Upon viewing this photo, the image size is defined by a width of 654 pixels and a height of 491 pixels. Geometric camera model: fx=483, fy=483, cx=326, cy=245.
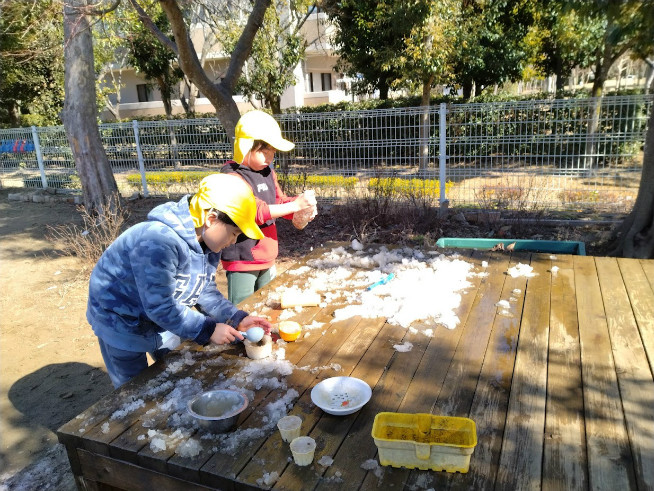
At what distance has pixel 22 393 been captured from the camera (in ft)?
11.2

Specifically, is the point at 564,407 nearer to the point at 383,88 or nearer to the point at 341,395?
the point at 341,395

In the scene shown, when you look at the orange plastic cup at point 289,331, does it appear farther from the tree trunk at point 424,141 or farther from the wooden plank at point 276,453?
the tree trunk at point 424,141

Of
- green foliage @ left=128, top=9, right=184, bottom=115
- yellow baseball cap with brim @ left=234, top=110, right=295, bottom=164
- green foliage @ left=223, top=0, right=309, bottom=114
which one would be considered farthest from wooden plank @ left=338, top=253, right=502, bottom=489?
green foliage @ left=128, top=9, right=184, bottom=115

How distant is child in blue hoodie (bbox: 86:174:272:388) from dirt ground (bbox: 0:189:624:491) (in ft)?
3.62

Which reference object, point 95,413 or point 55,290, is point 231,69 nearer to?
point 55,290

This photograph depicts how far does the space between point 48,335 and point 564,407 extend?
4166 millimetres

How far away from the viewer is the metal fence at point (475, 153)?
5.87m

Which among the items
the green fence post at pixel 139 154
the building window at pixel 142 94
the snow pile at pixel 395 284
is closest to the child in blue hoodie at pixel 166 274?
the snow pile at pixel 395 284

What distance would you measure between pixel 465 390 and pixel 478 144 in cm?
518

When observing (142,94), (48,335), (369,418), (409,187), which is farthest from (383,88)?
(142,94)

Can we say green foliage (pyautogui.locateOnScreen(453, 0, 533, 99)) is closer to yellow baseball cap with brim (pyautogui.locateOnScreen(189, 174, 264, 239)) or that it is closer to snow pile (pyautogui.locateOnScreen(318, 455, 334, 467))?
yellow baseball cap with brim (pyautogui.locateOnScreen(189, 174, 264, 239))

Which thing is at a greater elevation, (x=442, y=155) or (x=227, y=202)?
(x=227, y=202)

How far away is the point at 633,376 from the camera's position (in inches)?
70.7

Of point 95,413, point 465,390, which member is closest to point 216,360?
point 95,413
